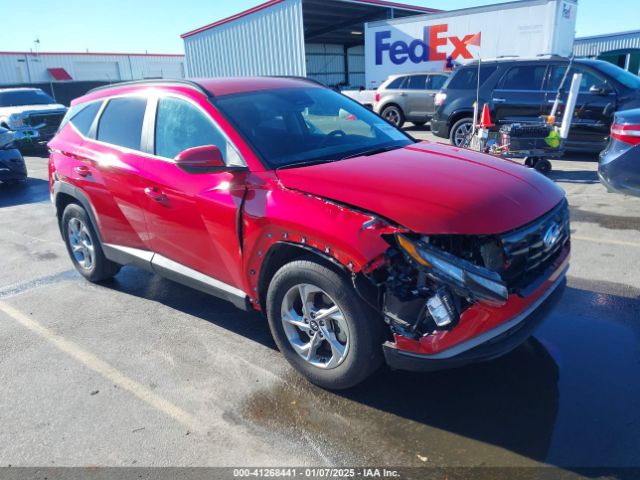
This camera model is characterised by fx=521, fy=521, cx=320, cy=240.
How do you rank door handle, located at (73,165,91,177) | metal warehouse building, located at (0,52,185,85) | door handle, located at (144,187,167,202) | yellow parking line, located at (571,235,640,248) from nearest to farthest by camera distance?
door handle, located at (144,187,167,202), door handle, located at (73,165,91,177), yellow parking line, located at (571,235,640,248), metal warehouse building, located at (0,52,185,85)

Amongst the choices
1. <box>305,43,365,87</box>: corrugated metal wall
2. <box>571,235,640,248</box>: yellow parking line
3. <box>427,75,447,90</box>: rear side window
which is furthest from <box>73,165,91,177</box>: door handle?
<box>305,43,365,87</box>: corrugated metal wall

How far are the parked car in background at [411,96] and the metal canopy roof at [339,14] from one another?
33.1ft

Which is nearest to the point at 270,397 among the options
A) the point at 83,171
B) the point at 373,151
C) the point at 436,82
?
the point at 373,151

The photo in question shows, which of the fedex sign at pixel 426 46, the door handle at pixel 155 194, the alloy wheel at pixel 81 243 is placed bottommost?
the alloy wheel at pixel 81 243

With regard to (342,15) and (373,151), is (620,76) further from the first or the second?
(342,15)

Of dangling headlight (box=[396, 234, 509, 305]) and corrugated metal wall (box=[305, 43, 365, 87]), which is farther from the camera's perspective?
corrugated metal wall (box=[305, 43, 365, 87])

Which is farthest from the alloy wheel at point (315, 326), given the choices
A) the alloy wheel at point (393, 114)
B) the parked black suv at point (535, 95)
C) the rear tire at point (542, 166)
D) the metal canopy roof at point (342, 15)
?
the metal canopy roof at point (342, 15)

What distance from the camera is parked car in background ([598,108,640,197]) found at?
516 cm

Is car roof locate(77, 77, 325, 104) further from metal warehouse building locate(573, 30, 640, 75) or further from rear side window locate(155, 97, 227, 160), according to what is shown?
metal warehouse building locate(573, 30, 640, 75)

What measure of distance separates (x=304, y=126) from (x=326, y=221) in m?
1.39

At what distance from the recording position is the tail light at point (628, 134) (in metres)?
5.14

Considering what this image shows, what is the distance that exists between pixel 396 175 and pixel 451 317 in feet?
3.07

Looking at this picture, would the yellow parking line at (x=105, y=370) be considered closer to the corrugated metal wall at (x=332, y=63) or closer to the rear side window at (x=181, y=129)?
the rear side window at (x=181, y=129)

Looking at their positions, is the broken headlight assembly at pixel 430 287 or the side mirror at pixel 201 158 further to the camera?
the side mirror at pixel 201 158
